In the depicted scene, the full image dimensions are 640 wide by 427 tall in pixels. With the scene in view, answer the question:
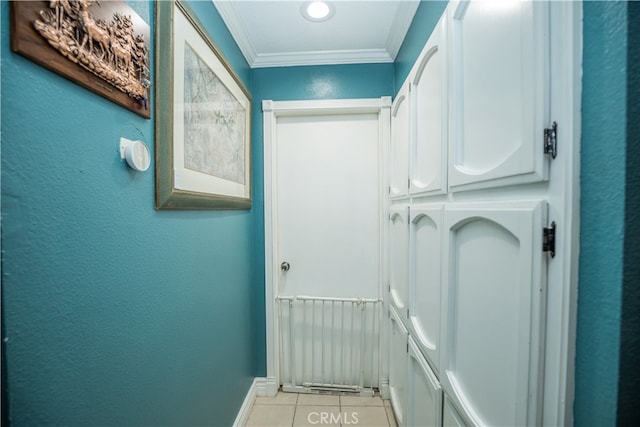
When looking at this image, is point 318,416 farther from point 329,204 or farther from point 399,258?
point 329,204

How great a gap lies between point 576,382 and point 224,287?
4.22ft

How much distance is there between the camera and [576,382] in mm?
455

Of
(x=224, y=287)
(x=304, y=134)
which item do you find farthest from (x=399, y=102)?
(x=224, y=287)

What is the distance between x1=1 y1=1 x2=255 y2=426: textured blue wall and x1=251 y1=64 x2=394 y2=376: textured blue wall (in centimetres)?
76

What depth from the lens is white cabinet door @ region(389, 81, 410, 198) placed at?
129 cm

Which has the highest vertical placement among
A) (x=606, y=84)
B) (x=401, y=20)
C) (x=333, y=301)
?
(x=401, y=20)

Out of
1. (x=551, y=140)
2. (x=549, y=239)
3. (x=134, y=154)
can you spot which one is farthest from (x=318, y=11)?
(x=549, y=239)

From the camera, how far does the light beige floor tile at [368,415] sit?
158 centimetres

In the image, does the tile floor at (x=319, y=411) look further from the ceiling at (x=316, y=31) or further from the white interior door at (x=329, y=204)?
the ceiling at (x=316, y=31)

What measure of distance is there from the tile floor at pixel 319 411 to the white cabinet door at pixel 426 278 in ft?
3.03

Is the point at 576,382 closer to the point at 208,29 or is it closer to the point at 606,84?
the point at 606,84

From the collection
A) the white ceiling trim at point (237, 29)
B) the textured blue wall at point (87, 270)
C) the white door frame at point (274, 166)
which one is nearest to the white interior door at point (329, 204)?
the white door frame at point (274, 166)

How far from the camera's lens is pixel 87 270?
0.58 metres

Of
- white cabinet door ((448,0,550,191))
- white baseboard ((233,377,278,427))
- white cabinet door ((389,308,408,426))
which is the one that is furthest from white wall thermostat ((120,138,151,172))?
white baseboard ((233,377,278,427))
